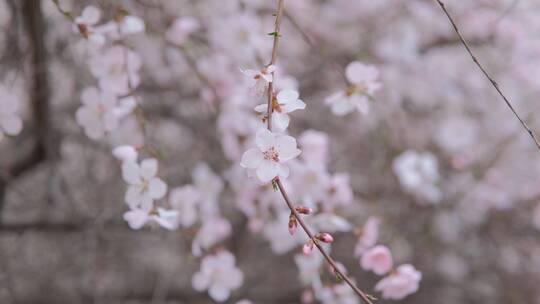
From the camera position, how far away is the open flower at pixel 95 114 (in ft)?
4.65

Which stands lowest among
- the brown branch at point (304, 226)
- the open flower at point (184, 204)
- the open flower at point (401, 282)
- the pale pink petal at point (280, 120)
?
the brown branch at point (304, 226)

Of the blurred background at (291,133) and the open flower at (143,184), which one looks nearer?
the open flower at (143,184)

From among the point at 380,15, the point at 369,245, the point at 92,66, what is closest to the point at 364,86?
the point at 369,245

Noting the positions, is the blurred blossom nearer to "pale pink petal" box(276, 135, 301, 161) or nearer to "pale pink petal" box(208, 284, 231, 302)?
"pale pink petal" box(208, 284, 231, 302)

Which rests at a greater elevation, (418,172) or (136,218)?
(418,172)

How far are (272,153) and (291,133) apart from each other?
57.1 inches

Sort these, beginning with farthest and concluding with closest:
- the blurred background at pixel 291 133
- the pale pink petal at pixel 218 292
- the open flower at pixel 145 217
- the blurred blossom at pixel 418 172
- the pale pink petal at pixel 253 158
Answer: the blurred blossom at pixel 418 172
the blurred background at pixel 291 133
the pale pink petal at pixel 218 292
the open flower at pixel 145 217
the pale pink petal at pixel 253 158

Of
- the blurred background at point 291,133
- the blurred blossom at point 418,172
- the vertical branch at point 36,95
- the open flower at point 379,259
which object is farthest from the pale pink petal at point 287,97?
the blurred blossom at point 418,172

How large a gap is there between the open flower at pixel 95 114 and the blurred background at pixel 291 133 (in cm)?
40

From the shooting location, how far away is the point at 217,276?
1.56 meters

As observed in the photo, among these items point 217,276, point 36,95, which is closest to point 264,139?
point 217,276

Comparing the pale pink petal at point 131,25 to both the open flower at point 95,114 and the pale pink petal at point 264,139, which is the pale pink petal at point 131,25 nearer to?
the open flower at point 95,114

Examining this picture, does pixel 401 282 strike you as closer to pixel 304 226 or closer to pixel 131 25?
pixel 304 226

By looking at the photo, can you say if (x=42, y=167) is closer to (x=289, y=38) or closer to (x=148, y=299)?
(x=148, y=299)
